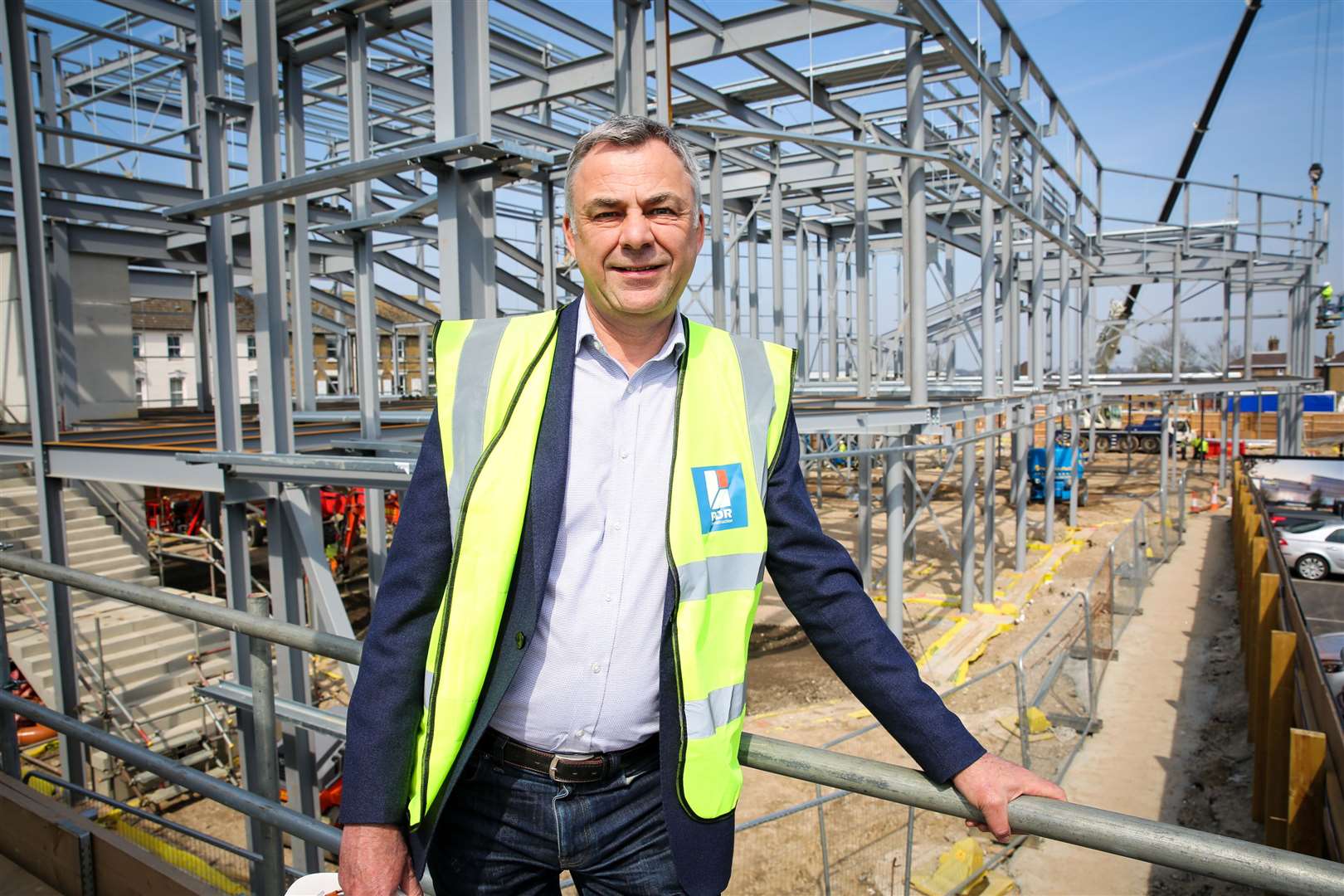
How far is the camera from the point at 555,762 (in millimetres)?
1506

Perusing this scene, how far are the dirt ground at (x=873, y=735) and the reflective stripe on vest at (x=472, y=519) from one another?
545cm

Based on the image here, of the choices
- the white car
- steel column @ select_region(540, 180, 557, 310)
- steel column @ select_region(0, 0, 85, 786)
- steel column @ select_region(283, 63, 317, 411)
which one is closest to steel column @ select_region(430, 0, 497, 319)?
steel column @ select_region(540, 180, 557, 310)

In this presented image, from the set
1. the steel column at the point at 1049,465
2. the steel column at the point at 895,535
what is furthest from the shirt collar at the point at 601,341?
the steel column at the point at 1049,465

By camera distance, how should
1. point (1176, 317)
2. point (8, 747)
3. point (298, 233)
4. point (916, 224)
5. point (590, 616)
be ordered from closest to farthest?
point (590, 616), point (8, 747), point (298, 233), point (916, 224), point (1176, 317)

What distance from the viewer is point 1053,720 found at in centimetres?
888

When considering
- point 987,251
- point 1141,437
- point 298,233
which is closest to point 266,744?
point 298,233

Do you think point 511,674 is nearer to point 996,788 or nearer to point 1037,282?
point 996,788

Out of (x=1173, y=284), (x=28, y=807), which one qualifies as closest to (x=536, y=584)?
(x=28, y=807)

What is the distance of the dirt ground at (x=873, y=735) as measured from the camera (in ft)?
21.7

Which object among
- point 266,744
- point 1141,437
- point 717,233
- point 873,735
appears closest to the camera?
point 266,744

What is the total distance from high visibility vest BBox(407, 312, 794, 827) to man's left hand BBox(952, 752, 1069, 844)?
409mm

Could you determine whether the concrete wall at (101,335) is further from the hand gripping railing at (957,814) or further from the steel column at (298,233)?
the hand gripping railing at (957,814)

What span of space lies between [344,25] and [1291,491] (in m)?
18.0

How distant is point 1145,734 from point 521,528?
9449mm
